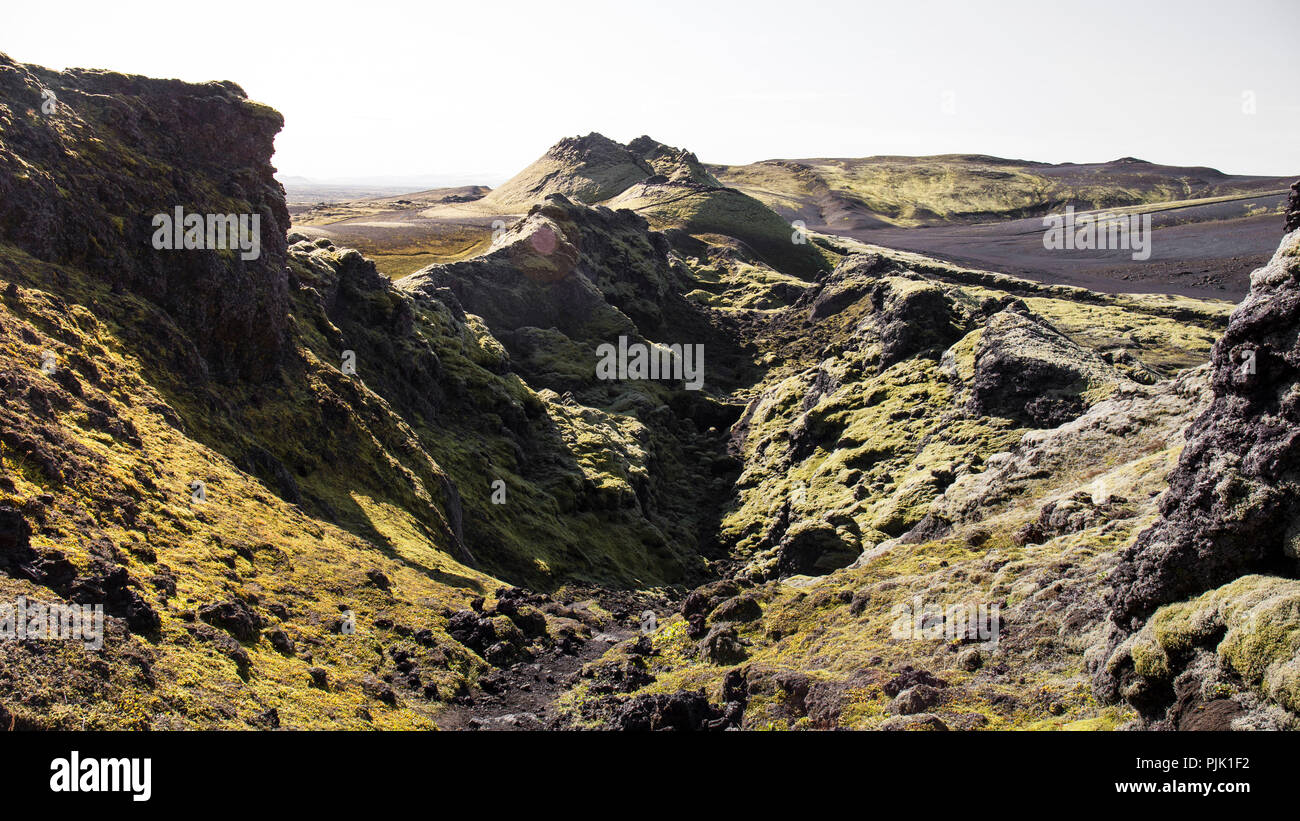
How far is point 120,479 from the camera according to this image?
71.3 feet

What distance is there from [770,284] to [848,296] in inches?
1116

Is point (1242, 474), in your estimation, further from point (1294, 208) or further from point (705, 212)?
point (705, 212)

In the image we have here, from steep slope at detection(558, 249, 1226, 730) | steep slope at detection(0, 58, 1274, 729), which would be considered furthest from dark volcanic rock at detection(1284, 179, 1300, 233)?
steep slope at detection(558, 249, 1226, 730)

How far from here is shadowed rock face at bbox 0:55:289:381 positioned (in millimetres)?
28500

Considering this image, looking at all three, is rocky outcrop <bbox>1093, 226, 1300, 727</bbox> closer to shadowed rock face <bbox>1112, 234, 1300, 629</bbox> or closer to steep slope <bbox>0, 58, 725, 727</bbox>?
shadowed rock face <bbox>1112, 234, 1300, 629</bbox>

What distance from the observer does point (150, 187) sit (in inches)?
1287

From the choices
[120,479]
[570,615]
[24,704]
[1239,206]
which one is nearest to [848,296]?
[570,615]

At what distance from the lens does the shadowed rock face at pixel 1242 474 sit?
1447 cm

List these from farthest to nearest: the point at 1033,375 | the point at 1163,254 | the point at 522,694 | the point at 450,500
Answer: the point at 1163,254 < the point at 1033,375 < the point at 450,500 < the point at 522,694

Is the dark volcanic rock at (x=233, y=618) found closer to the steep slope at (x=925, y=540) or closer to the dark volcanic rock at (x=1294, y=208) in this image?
the steep slope at (x=925, y=540)

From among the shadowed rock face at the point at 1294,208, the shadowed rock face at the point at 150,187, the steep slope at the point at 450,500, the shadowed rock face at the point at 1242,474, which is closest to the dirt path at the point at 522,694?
the steep slope at the point at 450,500

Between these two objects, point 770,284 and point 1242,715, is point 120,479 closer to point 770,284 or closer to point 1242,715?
point 1242,715

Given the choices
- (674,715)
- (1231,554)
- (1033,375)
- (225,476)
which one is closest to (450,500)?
(225,476)

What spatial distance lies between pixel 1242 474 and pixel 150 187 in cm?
3895
